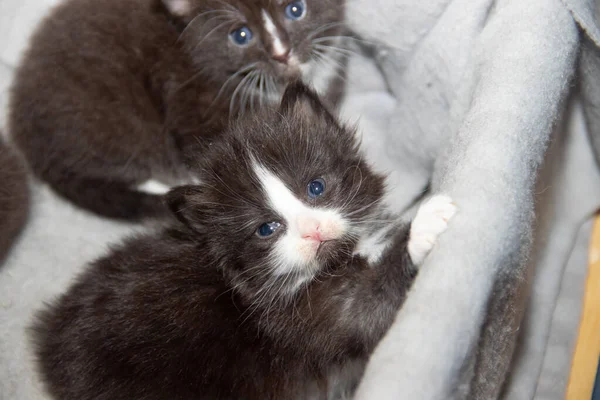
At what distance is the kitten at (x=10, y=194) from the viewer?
2.11 m

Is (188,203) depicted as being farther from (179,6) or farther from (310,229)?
(179,6)

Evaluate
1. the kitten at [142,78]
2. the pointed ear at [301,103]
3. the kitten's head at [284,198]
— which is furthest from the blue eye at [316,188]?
the kitten at [142,78]

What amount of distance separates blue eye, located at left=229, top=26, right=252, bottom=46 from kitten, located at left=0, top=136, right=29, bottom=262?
3.18 feet

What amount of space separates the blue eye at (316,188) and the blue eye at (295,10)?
2.77ft

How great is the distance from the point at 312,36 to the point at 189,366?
4.29 feet

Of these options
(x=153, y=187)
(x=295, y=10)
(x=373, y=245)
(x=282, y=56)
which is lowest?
(x=153, y=187)

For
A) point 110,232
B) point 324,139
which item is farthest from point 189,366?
point 110,232

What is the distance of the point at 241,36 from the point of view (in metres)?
2.12

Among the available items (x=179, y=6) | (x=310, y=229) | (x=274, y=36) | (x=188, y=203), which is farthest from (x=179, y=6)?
(x=310, y=229)

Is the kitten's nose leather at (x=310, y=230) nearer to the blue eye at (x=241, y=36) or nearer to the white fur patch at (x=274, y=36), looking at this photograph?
the white fur patch at (x=274, y=36)

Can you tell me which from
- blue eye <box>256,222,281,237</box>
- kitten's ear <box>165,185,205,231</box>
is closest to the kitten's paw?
blue eye <box>256,222,281,237</box>

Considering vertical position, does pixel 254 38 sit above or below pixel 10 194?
above

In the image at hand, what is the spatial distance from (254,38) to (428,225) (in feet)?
3.65

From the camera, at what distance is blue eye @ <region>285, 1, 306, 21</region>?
211 centimetres
